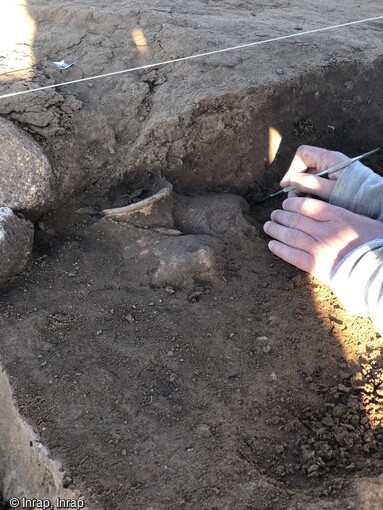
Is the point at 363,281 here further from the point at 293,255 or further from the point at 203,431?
the point at 203,431

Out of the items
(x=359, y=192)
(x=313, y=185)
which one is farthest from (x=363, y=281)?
(x=313, y=185)

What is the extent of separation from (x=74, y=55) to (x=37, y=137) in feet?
2.26

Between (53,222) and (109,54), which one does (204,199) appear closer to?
(53,222)

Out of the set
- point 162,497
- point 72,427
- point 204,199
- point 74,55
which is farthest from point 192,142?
point 162,497

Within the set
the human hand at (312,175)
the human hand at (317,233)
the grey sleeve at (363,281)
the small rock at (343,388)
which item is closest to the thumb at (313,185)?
the human hand at (312,175)

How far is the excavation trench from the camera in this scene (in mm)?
1481

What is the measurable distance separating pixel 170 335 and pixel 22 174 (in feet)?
2.93

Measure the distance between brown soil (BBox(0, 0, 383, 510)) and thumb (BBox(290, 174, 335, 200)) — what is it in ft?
0.84

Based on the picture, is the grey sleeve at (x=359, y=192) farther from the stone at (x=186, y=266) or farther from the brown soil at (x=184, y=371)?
the stone at (x=186, y=266)

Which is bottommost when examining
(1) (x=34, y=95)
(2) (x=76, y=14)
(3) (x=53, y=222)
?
(3) (x=53, y=222)

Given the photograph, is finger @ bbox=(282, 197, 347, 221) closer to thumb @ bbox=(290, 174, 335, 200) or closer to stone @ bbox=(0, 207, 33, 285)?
thumb @ bbox=(290, 174, 335, 200)

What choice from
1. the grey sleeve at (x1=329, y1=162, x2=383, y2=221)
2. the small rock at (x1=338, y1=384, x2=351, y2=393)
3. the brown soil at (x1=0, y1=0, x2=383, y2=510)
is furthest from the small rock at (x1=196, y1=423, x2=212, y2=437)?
the grey sleeve at (x1=329, y1=162, x2=383, y2=221)

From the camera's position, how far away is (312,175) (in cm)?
214

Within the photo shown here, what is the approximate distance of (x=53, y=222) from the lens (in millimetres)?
2217
